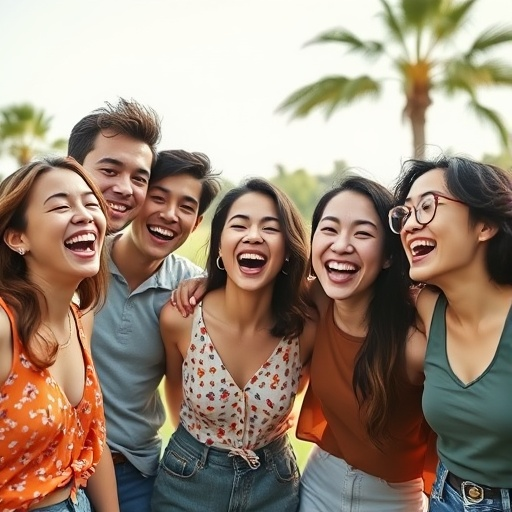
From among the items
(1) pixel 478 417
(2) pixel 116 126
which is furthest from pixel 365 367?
(2) pixel 116 126

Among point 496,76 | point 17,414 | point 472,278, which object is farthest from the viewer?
point 496,76

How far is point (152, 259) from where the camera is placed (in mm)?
3740

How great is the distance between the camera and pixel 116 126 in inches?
145

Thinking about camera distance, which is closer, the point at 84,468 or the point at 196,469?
the point at 84,468

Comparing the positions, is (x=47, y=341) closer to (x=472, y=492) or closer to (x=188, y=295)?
(x=188, y=295)

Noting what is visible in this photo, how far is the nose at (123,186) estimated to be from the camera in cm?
357

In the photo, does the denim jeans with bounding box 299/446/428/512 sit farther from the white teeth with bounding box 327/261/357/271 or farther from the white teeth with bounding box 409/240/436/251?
the white teeth with bounding box 409/240/436/251

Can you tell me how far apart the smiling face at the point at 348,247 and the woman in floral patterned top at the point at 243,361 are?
0.64 feet

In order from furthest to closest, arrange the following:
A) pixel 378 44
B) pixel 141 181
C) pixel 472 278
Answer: pixel 378 44
pixel 141 181
pixel 472 278

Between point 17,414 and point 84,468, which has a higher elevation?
point 17,414

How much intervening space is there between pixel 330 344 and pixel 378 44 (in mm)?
15112

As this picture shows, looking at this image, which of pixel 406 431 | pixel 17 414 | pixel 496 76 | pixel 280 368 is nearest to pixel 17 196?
pixel 17 414

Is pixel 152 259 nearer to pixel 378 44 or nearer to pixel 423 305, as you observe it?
pixel 423 305

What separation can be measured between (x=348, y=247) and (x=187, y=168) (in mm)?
1089
